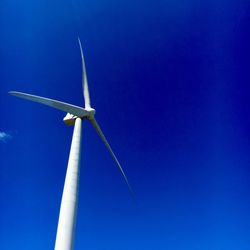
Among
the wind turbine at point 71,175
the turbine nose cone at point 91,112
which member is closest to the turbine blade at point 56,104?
the wind turbine at point 71,175

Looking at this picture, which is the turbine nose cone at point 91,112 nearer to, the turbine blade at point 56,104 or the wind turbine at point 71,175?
the wind turbine at point 71,175

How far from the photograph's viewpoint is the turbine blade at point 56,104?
2528 cm

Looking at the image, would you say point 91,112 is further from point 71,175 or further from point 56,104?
point 71,175

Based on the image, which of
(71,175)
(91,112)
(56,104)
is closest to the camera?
(71,175)

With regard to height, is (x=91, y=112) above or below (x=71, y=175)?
above

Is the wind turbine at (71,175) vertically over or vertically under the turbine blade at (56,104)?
under

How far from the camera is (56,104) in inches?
1024

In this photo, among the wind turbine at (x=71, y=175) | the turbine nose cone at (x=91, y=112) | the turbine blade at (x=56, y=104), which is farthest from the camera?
the turbine nose cone at (x=91, y=112)

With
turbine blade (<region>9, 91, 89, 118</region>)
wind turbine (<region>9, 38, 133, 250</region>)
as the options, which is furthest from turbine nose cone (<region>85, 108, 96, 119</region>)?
turbine blade (<region>9, 91, 89, 118</region>)

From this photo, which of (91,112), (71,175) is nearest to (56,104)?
(91,112)

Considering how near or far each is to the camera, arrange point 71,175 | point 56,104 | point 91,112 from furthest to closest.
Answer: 1. point 91,112
2. point 56,104
3. point 71,175

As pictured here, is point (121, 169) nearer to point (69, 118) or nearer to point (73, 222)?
point (69, 118)

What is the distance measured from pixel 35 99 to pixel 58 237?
12979mm

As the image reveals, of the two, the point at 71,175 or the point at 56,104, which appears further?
the point at 56,104
